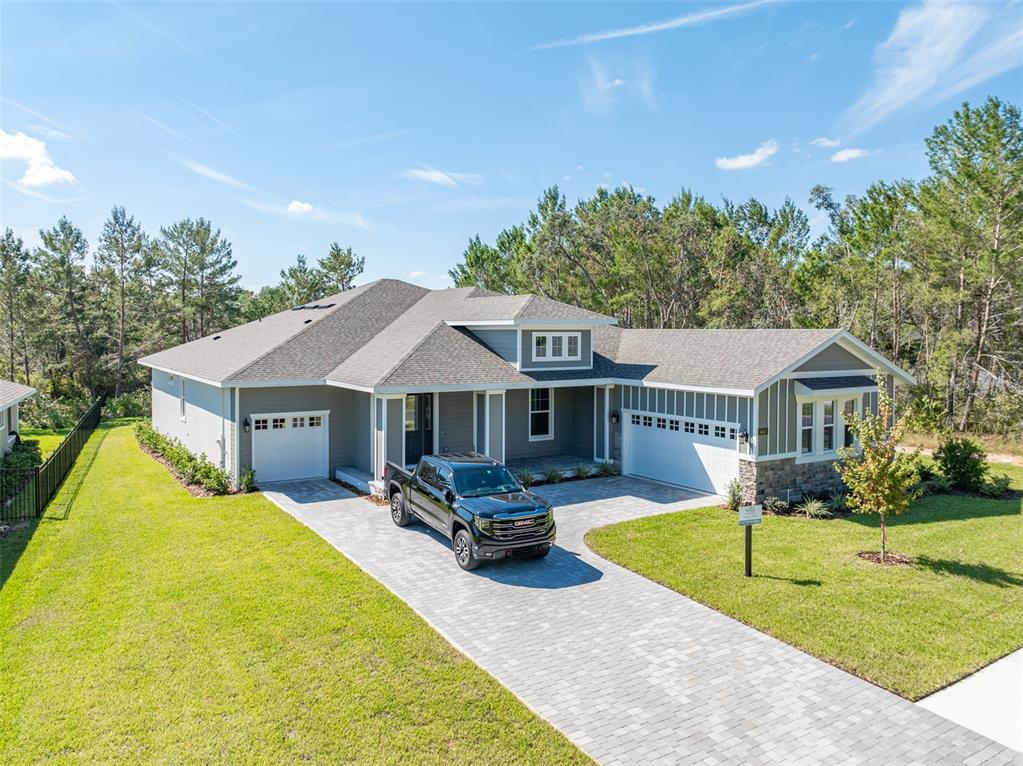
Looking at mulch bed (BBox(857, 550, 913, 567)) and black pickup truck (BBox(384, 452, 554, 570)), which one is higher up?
black pickup truck (BBox(384, 452, 554, 570))

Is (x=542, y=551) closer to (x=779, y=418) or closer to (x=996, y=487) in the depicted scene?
(x=779, y=418)

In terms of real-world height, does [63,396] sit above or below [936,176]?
below

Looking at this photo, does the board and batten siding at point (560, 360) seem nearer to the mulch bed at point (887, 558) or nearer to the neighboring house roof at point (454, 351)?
the neighboring house roof at point (454, 351)

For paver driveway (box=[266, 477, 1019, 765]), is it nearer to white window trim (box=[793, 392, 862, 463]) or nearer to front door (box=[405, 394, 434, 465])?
front door (box=[405, 394, 434, 465])

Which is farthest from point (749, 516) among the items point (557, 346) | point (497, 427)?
point (557, 346)

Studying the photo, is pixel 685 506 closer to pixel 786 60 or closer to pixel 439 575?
pixel 439 575

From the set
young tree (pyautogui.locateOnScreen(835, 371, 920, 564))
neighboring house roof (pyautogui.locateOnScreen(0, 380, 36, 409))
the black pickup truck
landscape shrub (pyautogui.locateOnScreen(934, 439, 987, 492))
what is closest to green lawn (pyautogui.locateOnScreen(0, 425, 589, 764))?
the black pickup truck

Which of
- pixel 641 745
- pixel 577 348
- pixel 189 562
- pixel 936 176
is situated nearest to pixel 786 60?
pixel 577 348
